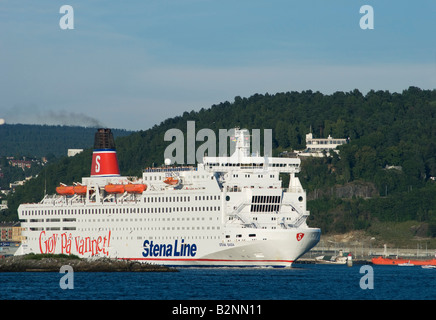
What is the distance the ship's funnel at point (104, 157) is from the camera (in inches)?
4035

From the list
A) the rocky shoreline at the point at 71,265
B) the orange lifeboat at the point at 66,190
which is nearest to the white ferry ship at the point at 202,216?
the orange lifeboat at the point at 66,190

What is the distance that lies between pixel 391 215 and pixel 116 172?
63110mm

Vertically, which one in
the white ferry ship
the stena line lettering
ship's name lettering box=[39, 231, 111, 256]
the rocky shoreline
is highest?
the stena line lettering

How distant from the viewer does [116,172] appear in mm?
102750

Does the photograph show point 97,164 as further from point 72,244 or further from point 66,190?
point 72,244

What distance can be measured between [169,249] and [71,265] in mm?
8856

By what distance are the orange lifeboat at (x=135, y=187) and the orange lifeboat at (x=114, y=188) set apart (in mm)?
877

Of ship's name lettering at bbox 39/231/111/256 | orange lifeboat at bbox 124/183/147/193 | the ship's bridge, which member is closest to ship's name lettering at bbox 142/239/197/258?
orange lifeboat at bbox 124/183/147/193

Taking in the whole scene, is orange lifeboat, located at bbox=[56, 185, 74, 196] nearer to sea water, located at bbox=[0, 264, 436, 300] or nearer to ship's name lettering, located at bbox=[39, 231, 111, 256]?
ship's name lettering, located at bbox=[39, 231, 111, 256]

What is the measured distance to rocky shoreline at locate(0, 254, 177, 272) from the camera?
86.9 meters

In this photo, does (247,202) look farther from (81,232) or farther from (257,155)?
(81,232)

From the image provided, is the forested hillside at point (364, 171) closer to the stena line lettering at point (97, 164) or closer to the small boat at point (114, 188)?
the stena line lettering at point (97, 164)

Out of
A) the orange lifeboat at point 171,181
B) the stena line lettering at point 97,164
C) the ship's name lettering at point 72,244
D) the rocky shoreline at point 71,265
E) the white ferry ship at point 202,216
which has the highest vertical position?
the stena line lettering at point 97,164
